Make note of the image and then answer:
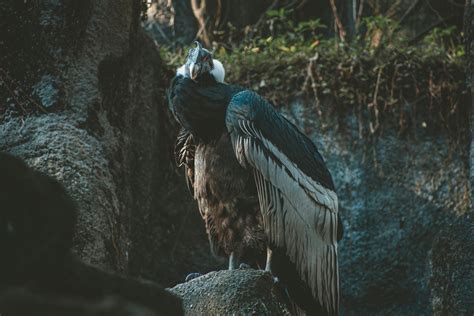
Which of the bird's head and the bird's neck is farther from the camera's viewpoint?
the bird's neck

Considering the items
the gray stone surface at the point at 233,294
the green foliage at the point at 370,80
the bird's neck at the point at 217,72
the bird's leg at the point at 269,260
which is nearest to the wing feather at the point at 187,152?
the bird's neck at the point at 217,72

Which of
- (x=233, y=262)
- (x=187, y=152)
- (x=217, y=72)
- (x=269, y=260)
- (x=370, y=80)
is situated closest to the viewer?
(x=269, y=260)

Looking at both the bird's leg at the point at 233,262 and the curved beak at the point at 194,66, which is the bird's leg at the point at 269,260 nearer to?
the bird's leg at the point at 233,262

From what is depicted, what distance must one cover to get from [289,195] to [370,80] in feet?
8.88

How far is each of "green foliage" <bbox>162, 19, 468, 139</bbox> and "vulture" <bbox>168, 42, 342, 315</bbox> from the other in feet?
7.43

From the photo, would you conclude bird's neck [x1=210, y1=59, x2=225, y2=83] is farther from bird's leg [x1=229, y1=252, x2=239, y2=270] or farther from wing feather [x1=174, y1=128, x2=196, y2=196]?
bird's leg [x1=229, y1=252, x2=239, y2=270]

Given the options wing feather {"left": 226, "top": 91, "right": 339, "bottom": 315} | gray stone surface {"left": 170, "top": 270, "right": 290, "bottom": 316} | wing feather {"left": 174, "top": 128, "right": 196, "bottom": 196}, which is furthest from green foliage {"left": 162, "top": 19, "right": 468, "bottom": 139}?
gray stone surface {"left": 170, "top": 270, "right": 290, "bottom": 316}

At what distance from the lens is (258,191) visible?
4.51 metres

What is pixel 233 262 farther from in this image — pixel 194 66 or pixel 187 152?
pixel 194 66

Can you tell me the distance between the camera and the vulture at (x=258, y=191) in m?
4.49

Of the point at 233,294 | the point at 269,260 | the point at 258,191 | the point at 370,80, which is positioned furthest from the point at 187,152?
the point at 370,80

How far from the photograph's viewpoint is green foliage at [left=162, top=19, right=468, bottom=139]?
6891mm

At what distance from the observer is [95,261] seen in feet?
15.6

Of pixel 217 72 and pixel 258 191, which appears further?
pixel 217 72
